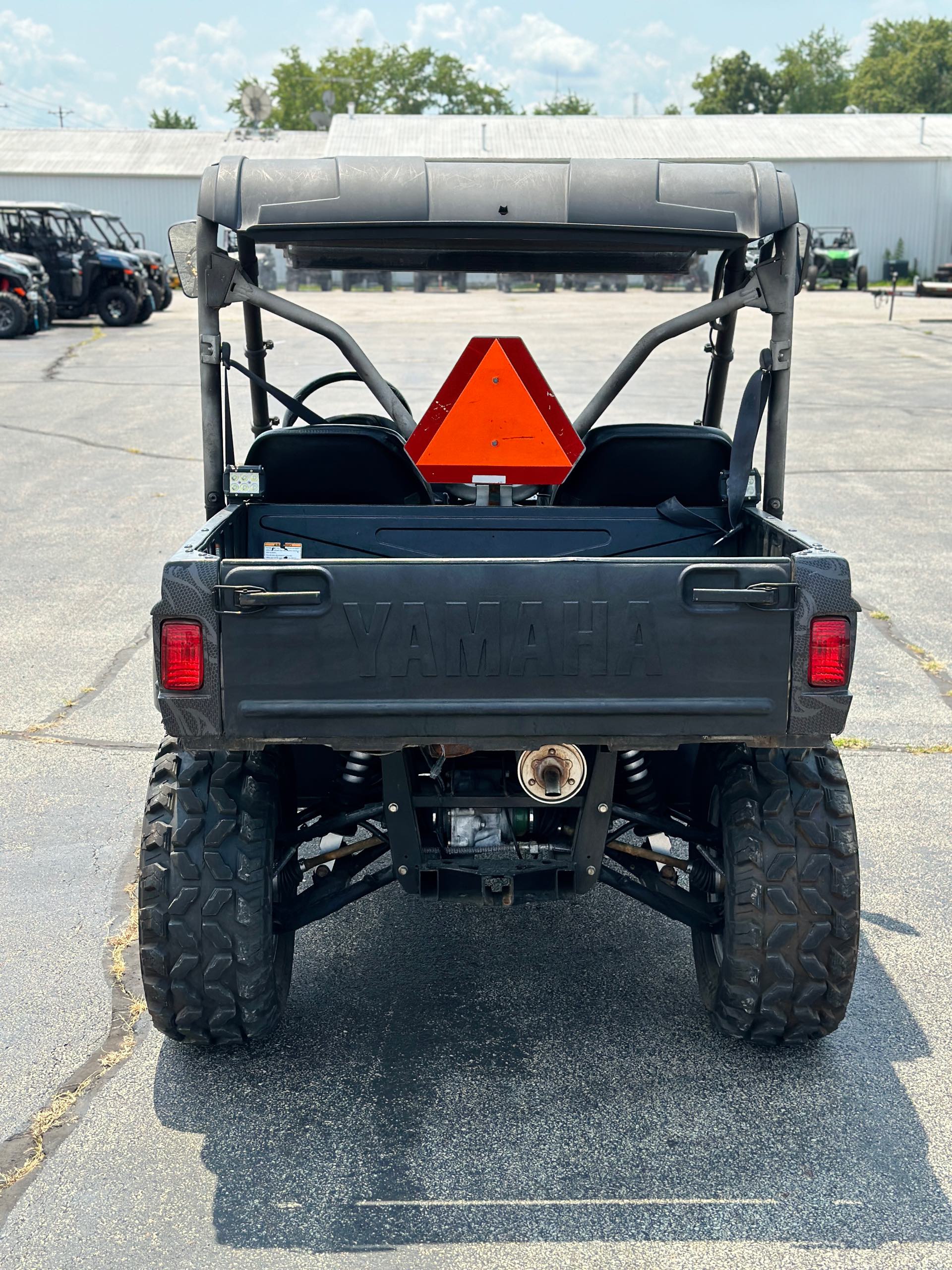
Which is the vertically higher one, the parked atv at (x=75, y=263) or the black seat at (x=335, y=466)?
the parked atv at (x=75, y=263)

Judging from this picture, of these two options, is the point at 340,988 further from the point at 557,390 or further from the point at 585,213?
the point at 557,390

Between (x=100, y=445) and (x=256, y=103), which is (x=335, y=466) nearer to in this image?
(x=100, y=445)

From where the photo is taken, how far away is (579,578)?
3104 mm

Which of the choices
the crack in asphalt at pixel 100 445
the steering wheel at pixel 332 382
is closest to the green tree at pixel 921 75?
the crack in asphalt at pixel 100 445

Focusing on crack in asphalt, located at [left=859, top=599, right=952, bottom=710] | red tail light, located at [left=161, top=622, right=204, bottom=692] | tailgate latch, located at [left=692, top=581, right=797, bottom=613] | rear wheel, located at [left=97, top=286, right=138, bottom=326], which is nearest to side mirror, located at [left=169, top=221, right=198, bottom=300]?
red tail light, located at [left=161, top=622, right=204, bottom=692]

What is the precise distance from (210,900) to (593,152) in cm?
5658

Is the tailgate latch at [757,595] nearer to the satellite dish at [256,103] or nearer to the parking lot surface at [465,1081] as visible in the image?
the parking lot surface at [465,1081]

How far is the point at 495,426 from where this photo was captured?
3898 millimetres

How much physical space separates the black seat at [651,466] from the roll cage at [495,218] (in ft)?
1.31

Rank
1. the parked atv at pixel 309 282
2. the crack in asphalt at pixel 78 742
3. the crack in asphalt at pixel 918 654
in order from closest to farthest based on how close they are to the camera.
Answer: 1. the crack in asphalt at pixel 78 742
2. the crack in asphalt at pixel 918 654
3. the parked atv at pixel 309 282

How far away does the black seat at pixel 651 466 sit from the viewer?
4.27 metres

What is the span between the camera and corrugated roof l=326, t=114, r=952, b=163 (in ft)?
178

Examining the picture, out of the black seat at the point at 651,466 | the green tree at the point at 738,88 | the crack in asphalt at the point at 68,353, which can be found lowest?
the crack in asphalt at the point at 68,353

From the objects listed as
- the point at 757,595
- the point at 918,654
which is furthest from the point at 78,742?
the point at 918,654
